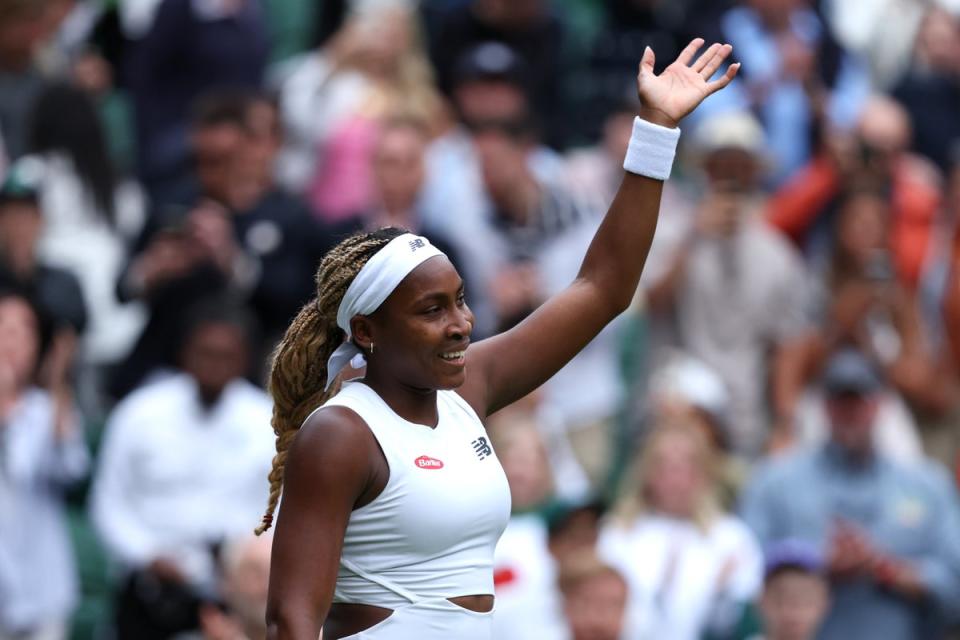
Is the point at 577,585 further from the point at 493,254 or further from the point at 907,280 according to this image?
the point at 907,280

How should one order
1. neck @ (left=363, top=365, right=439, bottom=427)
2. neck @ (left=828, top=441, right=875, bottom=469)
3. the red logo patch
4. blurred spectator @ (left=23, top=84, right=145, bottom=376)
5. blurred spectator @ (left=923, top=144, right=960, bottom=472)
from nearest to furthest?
neck @ (left=363, top=365, right=439, bottom=427)
the red logo patch
neck @ (left=828, top=441, right=875, bottom=469)
blurred spectator @ (left=923, top=144, right=960, bottom=472)
blurred spectator @ (left=23, top=84, right=145, bottom=376)

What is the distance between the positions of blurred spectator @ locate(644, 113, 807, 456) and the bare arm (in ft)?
17.8

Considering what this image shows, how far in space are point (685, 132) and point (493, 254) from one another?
6.72ft

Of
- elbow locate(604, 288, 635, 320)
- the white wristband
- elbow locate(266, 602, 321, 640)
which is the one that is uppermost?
the white wristband

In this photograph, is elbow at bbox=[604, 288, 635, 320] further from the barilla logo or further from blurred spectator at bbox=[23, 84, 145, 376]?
blurred spectator at bbox=[23, 84, 145, 376]

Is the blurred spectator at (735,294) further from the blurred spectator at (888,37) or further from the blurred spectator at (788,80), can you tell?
the blurred spectator at (888,37)

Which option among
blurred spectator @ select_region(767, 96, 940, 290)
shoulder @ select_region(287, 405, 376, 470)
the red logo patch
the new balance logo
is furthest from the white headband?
blurred spectator @ select_region(767, 96, 940, 290)

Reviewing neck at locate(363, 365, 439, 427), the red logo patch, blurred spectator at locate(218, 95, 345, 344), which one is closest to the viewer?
neck at locate(363, 365, 439, 427)

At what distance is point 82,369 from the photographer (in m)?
9.31

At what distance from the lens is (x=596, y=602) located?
7.50m

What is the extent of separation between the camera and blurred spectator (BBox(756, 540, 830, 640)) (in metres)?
7.59

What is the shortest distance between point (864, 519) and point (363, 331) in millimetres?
4670

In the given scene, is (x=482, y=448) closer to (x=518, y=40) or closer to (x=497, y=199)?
(x=497, y=199)

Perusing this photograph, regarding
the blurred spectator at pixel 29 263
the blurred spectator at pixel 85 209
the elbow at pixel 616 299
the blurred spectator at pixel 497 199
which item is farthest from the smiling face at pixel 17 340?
the elbow at pixel 616 299
